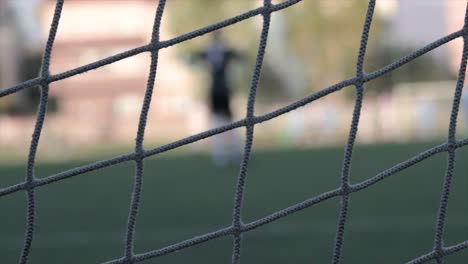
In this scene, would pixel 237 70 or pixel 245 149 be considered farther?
pixel 237 70

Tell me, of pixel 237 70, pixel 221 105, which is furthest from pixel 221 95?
pixel 237 70

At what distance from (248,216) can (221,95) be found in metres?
4.78

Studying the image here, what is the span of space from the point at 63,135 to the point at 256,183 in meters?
10.1

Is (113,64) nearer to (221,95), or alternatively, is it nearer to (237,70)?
(237,70)

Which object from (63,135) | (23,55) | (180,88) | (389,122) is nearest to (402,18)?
(180,88)

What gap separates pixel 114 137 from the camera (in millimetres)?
24062

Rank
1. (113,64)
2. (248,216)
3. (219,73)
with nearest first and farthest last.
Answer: (248,216)
(219,73)
(113,64)

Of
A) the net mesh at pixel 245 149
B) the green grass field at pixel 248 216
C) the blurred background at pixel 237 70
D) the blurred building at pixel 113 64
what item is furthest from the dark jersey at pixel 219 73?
the blurred building at pixel 113 64

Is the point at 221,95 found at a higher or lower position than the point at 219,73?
lower

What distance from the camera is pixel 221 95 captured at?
1021 centimetres

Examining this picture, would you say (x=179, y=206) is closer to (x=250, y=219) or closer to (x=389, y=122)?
(x=250, y=219)

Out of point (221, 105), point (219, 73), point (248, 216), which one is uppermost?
point (219, 73)

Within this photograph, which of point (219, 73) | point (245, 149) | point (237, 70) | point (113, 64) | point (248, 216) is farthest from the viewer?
point (113, 64)

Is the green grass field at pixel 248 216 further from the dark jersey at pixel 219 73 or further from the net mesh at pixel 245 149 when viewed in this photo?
the net mesh at pixel 245 149
